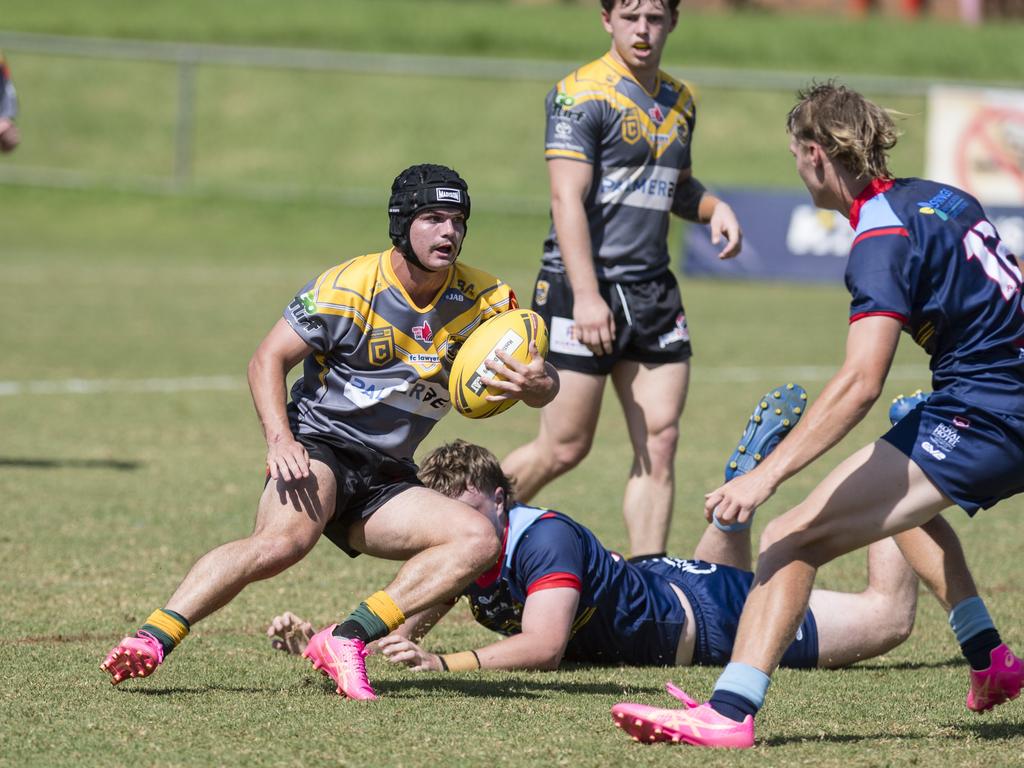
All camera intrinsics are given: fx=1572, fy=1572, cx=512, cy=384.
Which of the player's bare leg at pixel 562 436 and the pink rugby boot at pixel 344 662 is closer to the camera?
the pink rugby boot at pixel 344 662

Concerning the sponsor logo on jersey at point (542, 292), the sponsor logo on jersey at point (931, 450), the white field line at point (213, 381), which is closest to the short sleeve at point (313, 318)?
the sponsor logo on jersey at point (931, 450)

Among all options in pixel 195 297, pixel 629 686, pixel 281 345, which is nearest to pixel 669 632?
pixel 629 686

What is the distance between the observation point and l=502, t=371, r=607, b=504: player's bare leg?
721cm

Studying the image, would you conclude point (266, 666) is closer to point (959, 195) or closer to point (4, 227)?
point (959, 195)

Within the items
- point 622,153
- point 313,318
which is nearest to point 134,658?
point 313,318

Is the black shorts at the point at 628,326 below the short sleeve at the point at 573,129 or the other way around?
below

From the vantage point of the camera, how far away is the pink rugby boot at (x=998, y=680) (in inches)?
196

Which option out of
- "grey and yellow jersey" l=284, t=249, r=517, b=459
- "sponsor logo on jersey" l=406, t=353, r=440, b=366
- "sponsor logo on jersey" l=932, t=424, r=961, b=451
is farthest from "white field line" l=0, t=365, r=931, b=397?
"sponsor logo on jersey" l=932, t=424, r=961, b=451

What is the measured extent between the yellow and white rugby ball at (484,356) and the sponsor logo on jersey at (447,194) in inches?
17.2

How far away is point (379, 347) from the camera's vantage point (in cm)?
545

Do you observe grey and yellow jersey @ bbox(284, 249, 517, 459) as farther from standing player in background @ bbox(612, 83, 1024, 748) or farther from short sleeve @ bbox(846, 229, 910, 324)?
short sleeve @ bbox(846, 229, 910, 324)

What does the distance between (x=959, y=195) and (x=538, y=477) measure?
10.0ft

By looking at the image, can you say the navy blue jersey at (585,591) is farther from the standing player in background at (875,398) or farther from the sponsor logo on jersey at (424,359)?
the standing player in background at (875,398)

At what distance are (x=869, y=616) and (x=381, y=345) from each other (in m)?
2.14
